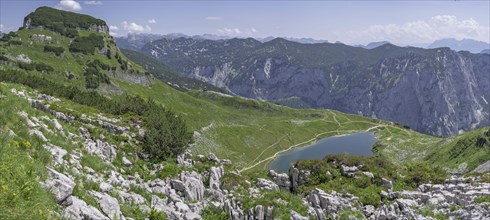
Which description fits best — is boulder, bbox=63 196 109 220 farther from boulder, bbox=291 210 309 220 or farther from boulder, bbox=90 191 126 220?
boulder, bbox=291 210 309 220

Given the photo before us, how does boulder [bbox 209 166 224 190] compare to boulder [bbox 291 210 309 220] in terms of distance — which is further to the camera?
boulder [bbox 209 166 224 190]

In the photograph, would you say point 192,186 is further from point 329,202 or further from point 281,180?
point 329,202

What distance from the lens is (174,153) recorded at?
42344 mm

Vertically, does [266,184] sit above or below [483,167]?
above

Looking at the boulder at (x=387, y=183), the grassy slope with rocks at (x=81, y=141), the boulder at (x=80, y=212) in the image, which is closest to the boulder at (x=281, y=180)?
the grassy slope with rocks at (x=81, y=141)

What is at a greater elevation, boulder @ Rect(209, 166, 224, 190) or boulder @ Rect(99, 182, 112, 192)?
boulder @ Rect(99, 182, 112, 192)

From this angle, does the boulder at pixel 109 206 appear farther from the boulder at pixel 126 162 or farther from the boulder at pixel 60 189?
the boulder at pixel 126 162

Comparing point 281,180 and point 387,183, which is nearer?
point 387,183

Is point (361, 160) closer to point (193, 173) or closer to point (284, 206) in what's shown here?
point (284, 206)

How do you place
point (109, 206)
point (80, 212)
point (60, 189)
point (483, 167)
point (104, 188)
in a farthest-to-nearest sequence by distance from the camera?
1. point (483, 167)
2. point (104, 188)
3. point (109, 206)
4. point (80, 212)
5. point (60, 189)

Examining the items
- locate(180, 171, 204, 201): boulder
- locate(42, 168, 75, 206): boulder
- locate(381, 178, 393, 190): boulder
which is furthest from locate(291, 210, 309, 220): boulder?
locate(42, 168, 75, 206): boulder

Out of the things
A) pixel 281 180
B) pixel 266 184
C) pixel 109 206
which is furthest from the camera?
pixel 281 180

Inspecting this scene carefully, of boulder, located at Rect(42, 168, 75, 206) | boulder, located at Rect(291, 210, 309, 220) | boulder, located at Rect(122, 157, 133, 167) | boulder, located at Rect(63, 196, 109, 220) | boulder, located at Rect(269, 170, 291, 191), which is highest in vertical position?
boulder, located at Rect(42, 168, 75, 206)

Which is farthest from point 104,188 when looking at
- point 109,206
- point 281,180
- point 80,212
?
point 281,180
